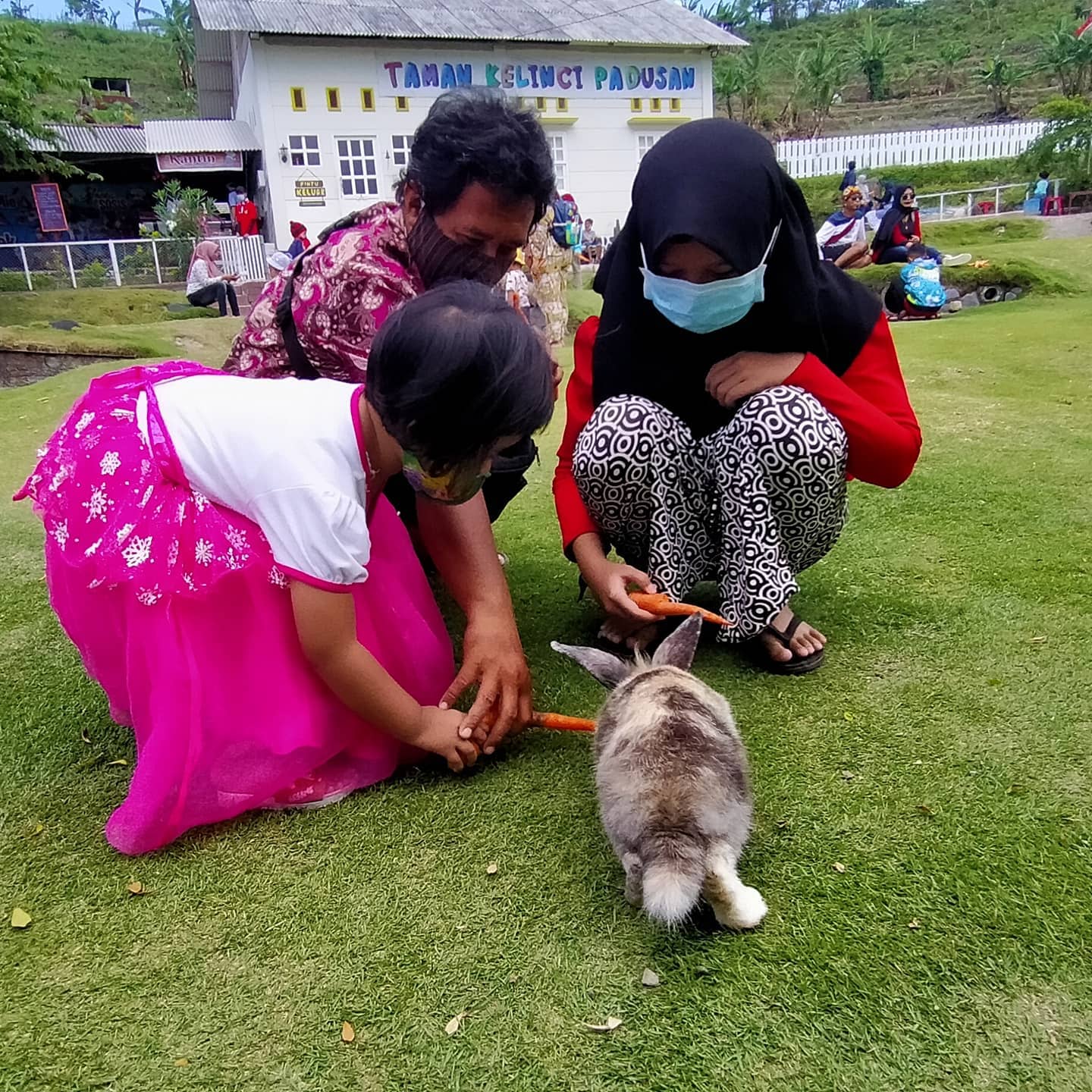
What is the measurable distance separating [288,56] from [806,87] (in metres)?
28.9

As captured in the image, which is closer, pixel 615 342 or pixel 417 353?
pixel 417 353

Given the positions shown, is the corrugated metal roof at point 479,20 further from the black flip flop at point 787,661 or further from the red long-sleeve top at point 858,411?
the black flip flop at point 787,661

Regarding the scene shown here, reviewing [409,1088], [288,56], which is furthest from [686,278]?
[288,56]

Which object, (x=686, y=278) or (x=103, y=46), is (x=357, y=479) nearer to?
(x=686, y=278)

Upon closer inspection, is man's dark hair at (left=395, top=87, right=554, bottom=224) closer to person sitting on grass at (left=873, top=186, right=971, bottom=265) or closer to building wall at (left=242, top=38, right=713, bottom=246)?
person sitting on grass at (left=873, top=186, right=971, bottom=265)

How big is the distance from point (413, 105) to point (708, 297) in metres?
21.5

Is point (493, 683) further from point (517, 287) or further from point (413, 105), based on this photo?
point (413, 105)

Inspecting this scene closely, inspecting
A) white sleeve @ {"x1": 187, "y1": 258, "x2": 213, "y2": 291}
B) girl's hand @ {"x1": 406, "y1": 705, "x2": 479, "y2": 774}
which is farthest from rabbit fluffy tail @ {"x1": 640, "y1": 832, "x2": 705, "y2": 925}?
white sleeve @ {"x1": 187, "y1": 258, "x2": 213, "y2": 291}

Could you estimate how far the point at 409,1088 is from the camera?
1.34 metres

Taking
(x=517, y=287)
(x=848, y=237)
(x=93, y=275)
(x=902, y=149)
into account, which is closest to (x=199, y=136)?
(x=93, y=275)

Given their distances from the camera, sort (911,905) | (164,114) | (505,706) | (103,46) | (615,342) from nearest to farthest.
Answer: (911,905), (505,706), (615,342), (164,114), (103,46)

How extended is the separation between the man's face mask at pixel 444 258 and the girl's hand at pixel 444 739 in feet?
3.69

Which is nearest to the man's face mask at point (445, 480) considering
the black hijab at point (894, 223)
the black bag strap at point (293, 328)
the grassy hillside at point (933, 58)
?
the black bag strap at point (293, 328)

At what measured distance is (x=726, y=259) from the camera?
224 cm
